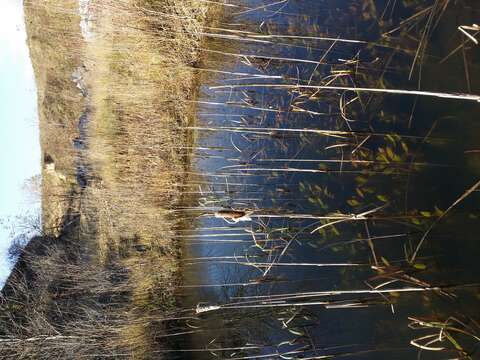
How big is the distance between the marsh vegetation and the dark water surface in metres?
0.02

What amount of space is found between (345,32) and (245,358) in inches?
187

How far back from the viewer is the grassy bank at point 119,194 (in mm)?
7004

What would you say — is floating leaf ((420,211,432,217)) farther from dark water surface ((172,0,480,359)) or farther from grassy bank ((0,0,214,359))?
grassy bank ((0,0,214,359))

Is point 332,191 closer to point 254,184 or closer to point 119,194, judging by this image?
point 254,184

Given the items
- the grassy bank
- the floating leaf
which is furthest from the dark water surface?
the grassy bank

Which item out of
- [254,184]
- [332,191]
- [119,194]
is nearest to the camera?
[332,191]

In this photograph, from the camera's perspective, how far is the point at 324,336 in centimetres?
599

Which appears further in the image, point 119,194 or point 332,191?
point 119,194

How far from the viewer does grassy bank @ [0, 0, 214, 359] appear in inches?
276

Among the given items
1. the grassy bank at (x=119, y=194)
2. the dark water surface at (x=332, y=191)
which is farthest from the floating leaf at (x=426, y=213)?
the grassy bank at (x=119, y=194)

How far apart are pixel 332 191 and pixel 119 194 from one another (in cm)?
362

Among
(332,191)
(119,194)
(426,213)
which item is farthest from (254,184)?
(426,213)

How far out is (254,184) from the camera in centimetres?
673

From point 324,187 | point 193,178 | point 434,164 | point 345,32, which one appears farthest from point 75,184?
point 434,164
